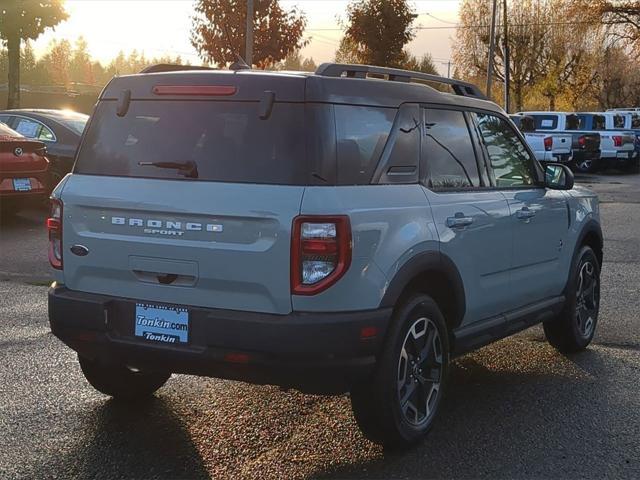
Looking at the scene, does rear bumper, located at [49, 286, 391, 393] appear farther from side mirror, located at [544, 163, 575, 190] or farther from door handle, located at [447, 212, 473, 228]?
side mirror, located at [544, 163, 575, 190]

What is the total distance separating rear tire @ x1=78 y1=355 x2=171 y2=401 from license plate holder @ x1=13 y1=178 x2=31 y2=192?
7692 mm

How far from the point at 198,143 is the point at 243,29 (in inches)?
1044

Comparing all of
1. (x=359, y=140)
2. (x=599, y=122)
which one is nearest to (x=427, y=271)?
(x=359, y=140)

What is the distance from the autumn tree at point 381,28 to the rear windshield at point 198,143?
111 feet

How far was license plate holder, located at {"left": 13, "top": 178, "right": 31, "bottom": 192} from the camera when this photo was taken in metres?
11.9

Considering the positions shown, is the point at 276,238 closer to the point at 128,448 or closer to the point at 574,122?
the point at 128,448

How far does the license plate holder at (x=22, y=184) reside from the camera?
11.9m

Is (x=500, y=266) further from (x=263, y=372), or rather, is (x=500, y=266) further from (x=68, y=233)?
(x=68, y=233)

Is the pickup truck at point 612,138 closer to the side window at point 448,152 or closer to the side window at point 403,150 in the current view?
the side window at point 448,152

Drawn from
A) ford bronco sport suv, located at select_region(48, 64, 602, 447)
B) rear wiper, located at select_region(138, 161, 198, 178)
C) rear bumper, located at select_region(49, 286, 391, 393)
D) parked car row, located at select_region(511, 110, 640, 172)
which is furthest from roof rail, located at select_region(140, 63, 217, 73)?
parked car row, located at select_region(511, 110, 640, 172)

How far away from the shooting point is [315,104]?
3.93 meters

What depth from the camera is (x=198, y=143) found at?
13.4 feet

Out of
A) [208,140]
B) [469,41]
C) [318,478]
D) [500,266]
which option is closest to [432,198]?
[500,266]

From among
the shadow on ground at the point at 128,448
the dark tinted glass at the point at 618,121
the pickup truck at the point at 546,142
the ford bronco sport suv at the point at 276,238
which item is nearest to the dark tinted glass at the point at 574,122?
the pickup truck at the point at 546,142
